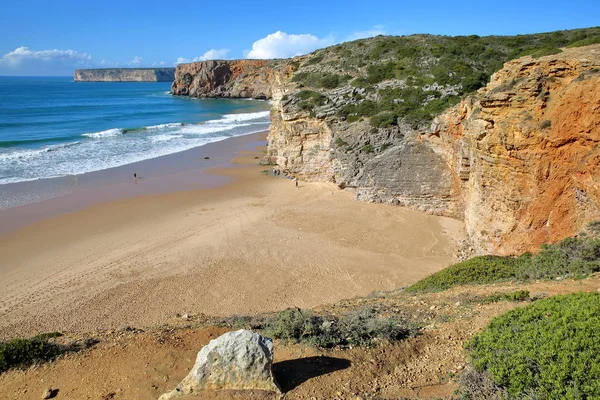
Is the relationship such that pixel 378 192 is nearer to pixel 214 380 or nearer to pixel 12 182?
pixel 214 380

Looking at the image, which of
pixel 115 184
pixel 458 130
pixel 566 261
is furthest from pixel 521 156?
pixel 115 184

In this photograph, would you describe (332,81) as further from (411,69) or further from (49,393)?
(49,393)

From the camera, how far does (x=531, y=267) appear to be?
10.8 m

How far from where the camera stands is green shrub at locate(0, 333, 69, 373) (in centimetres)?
715

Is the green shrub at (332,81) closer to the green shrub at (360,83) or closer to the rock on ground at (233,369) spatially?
the green shrub at (360,83)

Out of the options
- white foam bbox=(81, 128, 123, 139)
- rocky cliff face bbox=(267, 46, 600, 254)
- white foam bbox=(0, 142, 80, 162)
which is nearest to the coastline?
white foam bbox=(0, 142, 80, 162)

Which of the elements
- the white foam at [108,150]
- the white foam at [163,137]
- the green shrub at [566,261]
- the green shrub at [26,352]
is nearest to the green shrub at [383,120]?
the green shrub at [566,261]

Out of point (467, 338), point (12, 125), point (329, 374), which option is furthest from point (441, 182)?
point (12, 125)

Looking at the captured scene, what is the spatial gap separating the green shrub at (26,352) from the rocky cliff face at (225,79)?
9286 centimetres

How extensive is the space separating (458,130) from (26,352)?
693 inches

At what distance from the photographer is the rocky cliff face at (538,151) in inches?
464

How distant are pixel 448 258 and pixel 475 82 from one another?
12.5m

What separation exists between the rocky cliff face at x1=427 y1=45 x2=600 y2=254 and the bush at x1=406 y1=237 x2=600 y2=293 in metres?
1.23

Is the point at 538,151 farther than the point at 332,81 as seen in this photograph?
No
